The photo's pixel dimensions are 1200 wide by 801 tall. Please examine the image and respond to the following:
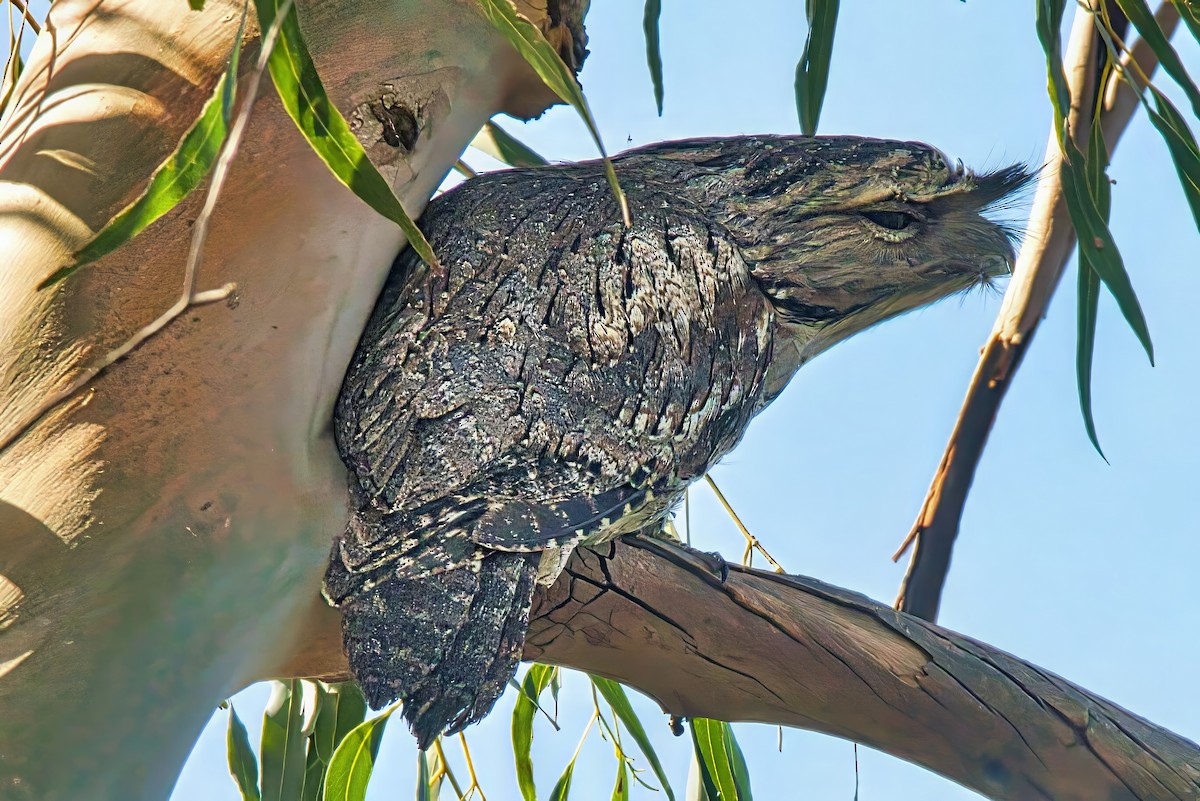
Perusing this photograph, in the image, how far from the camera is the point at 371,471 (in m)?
1.31

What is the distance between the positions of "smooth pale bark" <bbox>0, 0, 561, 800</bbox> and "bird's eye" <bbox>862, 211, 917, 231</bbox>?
62 centimetres

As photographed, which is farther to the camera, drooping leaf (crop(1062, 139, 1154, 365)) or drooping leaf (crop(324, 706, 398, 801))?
drooping leaf (crop(324, 706, 398, 801))

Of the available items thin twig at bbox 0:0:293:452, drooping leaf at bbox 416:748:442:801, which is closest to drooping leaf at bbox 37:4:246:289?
thin twig at bbox 0:0:293:452

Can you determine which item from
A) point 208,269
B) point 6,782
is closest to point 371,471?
point 208,269

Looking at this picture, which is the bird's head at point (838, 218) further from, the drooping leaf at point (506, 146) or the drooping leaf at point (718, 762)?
the drooping leaf at point (718, 762)

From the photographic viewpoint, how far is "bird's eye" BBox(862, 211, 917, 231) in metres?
1.64

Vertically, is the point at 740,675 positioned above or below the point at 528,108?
below

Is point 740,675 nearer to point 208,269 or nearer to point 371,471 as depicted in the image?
point 371,471

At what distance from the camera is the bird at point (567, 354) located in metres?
1.28

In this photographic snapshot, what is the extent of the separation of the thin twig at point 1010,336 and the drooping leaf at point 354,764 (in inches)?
37.3

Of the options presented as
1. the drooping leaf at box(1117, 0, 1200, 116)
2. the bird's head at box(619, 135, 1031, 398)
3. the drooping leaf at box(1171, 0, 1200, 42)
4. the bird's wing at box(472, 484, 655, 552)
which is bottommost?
the bird's wing at box(472, 484, 655, 552)

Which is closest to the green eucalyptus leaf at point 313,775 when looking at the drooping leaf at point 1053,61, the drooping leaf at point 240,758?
the drooping leaf at point 240,758

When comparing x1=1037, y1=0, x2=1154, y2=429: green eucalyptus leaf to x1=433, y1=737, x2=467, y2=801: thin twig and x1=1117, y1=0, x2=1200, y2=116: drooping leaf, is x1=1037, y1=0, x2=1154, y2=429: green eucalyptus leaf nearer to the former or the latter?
x1=1117, y1=0, x2=1200, y2=116: drooping leaf

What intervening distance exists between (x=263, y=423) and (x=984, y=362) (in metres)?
1.59
